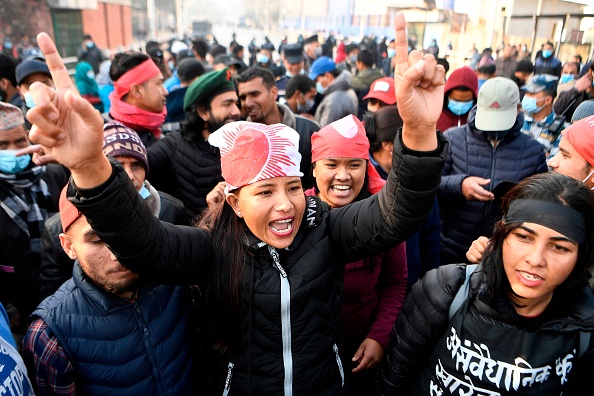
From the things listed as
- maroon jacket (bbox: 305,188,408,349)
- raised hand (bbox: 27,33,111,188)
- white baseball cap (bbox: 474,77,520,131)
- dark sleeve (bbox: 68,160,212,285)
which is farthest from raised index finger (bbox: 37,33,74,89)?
white baseball cap (bbox: 474,77,520,131)

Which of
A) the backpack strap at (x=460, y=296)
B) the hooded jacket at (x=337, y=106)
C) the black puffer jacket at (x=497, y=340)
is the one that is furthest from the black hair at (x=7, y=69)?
the backpack strap at (x=460, y=296)

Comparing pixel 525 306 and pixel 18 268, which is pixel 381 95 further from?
pixel 18 268

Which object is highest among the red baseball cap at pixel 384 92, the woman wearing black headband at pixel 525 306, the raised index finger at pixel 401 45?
the raised index finger at pixel 401 45

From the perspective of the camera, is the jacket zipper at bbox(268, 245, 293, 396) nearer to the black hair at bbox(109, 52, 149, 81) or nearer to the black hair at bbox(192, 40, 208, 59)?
the black hair at bbox(109, 52, 149, 81)

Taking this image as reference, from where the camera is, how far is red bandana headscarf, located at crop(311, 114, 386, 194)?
2369 millimetres

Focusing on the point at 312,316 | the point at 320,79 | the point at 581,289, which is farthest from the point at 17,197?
the point at 320,79

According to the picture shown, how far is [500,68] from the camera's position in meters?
11.8

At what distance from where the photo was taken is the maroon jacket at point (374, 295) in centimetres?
225

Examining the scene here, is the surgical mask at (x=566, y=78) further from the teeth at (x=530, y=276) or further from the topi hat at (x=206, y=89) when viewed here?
the teeth at (x=530, y=276)

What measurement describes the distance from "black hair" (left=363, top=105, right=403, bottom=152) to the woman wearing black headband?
109cm

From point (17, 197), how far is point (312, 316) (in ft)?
6.72

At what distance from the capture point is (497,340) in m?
1.65

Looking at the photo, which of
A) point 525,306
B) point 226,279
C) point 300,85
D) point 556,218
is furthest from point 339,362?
point 300,85

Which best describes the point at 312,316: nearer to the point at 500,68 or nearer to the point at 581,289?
the point at 581,289
